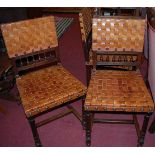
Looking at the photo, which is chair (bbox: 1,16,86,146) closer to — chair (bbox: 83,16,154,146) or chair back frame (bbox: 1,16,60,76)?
chair back frame (bbox: 1,16,60,76)

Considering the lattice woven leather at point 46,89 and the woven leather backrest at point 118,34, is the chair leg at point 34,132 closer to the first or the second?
the lattice woven leather at point 46,89

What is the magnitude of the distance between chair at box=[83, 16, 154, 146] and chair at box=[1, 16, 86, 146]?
0.63 ft

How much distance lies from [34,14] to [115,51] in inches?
102

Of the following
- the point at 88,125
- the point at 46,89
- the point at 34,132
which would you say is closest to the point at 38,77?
the point at 46,89

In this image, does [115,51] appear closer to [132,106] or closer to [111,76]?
[111,76]

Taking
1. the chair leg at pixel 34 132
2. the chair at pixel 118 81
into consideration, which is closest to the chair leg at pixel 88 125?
the chair at pixel 118 81

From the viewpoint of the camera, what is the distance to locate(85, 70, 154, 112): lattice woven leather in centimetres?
168

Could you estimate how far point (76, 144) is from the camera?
2.11 meters

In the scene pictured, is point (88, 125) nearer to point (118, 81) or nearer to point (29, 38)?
point (118, 81)

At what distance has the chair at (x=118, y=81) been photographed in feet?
5.55

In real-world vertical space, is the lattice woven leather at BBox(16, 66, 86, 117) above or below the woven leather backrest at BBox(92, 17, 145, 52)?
below

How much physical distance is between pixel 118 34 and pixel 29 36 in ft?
2.74

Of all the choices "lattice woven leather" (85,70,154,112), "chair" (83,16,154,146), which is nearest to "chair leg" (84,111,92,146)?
"chair" (83,16,154,146)
